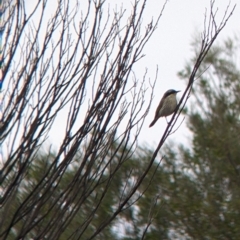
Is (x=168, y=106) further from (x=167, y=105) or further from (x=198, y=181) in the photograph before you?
(x=198, y=181)

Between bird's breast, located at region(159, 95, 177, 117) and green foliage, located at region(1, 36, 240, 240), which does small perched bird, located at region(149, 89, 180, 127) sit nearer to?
bird's breast, located at region(159, 95, 177, 117)

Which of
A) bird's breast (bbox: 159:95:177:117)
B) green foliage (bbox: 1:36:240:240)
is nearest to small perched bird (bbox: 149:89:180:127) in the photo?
bird's breast (bbox: 159:95:177:117)

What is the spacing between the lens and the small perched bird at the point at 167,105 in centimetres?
792

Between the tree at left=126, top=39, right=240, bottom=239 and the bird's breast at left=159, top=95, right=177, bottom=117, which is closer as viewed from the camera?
the bird's breast at left=159, top=95, right=177, bottom=117

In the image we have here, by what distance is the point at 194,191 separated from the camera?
45.3ft

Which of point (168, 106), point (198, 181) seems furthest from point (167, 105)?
point (198, 181)

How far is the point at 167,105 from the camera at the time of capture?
7922 mm

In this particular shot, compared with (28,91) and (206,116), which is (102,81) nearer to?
(28,91)

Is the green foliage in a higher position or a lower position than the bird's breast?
higher

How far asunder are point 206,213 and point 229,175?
0.89 m

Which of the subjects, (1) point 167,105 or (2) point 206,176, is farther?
(2) point 206,176

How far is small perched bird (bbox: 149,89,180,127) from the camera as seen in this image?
7922 millimetres

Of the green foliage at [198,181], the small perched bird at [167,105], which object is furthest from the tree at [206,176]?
the small perched bird at [167,105]

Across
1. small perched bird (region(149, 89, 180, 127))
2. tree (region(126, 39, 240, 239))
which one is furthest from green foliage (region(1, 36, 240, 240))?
small perched bird (region(149, 89, 180, 127))
